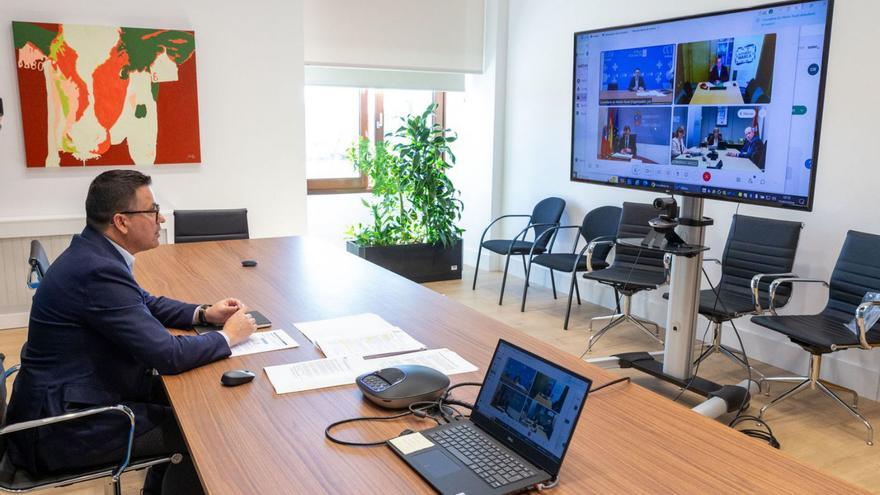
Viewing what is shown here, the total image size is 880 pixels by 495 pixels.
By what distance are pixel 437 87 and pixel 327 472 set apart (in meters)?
5.61

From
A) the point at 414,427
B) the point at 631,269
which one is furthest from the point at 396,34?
the point at 414,427

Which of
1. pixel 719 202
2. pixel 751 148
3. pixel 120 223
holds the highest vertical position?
pixel 751 148

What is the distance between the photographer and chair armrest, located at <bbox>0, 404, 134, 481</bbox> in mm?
1837

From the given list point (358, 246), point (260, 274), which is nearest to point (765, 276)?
point (260, 274)

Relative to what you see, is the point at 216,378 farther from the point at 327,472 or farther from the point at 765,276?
the point at 765,276

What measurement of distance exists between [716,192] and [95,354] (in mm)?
2660

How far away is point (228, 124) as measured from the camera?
544cm

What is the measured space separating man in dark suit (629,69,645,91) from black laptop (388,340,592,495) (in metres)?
2.33

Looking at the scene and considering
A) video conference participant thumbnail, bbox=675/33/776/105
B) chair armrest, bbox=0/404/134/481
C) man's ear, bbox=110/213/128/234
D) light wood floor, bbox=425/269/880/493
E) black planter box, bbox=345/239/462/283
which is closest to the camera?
chair armrest, bbox=0/404/134/481

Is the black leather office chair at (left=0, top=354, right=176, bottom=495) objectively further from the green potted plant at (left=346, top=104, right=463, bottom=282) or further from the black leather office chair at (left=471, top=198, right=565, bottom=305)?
the green potted plant at (left=346, top=104, right=463, bottom=282)

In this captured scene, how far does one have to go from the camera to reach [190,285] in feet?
9.98

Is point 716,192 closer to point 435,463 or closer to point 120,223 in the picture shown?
point 435,463

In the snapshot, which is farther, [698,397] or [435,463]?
[698,397]

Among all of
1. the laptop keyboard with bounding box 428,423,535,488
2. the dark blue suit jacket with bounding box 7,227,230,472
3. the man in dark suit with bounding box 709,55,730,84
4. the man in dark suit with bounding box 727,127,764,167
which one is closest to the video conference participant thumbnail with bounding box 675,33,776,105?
the man in dark suit with bounding box 709,55,730,84
